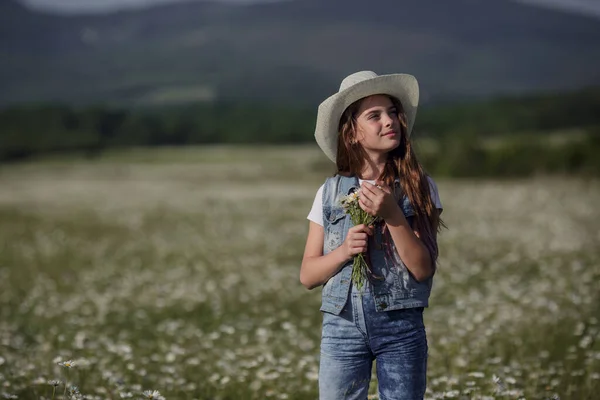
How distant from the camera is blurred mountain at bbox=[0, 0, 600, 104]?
458 feet

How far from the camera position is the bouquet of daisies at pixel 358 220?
3658 mm

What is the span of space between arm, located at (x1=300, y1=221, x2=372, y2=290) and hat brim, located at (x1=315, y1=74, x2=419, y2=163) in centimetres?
48

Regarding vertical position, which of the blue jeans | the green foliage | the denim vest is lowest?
the blue jeans

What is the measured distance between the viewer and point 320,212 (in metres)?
3.94

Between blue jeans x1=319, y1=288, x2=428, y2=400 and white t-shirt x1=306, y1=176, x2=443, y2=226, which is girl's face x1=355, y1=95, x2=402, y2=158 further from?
blue jeans x1=319, y1=288, x2=428, y2=400

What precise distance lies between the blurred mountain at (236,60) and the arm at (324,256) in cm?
10956

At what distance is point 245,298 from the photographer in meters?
10.1

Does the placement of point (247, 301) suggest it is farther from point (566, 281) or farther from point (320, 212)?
point (320, 212)

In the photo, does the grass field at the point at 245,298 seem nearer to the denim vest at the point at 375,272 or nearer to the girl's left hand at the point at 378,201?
the denim vest at the point at 375,272

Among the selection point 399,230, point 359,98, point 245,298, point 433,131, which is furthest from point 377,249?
point 433,131

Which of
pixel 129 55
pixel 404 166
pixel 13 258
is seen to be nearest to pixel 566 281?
pixel 404 166

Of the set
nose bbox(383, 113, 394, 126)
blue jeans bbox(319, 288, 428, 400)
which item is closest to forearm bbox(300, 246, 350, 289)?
blue jeans bbox(319, 288, 428, 400)

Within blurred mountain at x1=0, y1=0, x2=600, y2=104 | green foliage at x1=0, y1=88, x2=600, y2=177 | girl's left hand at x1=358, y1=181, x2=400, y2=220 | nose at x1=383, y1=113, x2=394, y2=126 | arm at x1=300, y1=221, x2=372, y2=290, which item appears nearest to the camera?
girl's left hand at x1=358, y1=181, x2=400, y2=220

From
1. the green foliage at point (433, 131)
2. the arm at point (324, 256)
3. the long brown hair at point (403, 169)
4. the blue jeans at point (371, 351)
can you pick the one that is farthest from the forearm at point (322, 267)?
the green foliage at point (433, 131)
